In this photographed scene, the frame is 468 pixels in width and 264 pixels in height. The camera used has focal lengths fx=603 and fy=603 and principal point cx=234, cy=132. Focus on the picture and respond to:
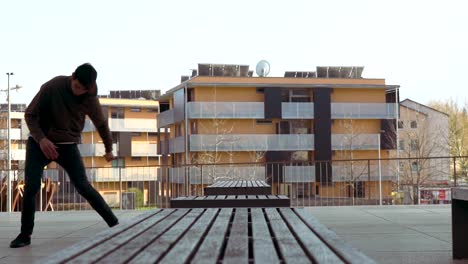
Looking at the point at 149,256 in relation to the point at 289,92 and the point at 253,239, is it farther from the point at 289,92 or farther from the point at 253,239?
the point at 289,92

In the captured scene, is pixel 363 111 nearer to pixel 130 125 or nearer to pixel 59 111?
A: pixel 130 125

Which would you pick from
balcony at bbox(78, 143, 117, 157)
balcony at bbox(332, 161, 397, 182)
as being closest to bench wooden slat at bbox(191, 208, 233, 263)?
balcony at bbox(332, 161, 397, 182)

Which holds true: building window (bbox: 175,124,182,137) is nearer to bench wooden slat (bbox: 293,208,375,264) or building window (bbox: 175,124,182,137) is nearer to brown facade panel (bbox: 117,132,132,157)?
brown facade panel (bbox: 117,132,132,157)

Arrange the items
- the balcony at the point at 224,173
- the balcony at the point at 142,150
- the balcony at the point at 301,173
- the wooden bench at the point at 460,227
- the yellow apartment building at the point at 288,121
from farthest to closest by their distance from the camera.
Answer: the balcony at the point at 142,150 < the yellow apartment building at the point at 288,121 < the balcony at the point at 301,173 < the balcony at the point at 224,173 < the wooden bench at the point at 460,227

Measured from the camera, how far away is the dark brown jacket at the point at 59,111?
514 centimetres

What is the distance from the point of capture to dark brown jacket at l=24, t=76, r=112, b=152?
514cm

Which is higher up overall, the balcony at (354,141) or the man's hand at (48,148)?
the balcony at (354,141)

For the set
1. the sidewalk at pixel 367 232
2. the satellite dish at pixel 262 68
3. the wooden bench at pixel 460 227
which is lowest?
the sidewalk at pixel 367 232

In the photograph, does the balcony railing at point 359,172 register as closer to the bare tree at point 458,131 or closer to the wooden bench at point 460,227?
the bare tree at point 458,131

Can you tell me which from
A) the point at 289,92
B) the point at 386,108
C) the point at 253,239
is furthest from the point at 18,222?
the point at 386,108

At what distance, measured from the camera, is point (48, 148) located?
5.00 meters

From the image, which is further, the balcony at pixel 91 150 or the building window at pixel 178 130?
the balcony at pixel 91 150

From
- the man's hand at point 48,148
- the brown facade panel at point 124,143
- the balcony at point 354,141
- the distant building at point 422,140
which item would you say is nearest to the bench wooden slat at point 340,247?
the man's hand at point 48,148

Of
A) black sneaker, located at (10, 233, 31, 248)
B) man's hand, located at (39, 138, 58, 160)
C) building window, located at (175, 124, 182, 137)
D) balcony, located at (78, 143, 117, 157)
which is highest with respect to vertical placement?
building window, located at (175, 124, 182, 137)
